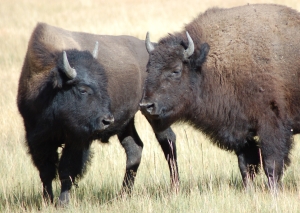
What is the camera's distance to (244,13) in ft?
23.5

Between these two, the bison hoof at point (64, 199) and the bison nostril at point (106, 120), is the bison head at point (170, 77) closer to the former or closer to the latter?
the bison nostril at point (106, 120)

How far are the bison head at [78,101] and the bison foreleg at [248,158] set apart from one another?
1859 mm

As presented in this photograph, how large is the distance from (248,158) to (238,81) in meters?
1.05

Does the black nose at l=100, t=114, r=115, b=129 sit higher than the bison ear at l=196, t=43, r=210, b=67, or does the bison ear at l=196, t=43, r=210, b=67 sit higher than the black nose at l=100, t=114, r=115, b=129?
the bison ear at l=196, t=43, r=210, b=67

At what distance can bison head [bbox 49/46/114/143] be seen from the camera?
21.3ft

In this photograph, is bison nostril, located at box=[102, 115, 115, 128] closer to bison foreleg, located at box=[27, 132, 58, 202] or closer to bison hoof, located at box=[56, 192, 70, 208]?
bison foreleg, located at box=[27, 132, 58, 202]

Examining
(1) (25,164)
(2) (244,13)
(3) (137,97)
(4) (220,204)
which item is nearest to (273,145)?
(4) (220,204)

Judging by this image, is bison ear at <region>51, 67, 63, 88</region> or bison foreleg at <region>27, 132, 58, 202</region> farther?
bison foreleg at <region>27, 132, 58, 202</region>

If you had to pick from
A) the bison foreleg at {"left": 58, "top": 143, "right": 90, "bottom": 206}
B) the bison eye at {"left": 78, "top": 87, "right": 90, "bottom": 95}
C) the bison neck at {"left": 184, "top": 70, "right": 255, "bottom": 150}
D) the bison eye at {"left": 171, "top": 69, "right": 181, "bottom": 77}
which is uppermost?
the bison eye at {"left": 171, "top": 69, "right": 181, "bottom": 77}

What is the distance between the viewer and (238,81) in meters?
6.86

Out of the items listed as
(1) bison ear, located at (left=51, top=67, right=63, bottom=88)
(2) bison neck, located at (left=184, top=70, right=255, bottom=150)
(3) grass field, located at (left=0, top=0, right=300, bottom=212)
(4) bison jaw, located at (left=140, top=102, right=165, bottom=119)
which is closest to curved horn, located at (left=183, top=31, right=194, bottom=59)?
(2) bison neck, located at (left=184, top=70, right=255, bottom=150)

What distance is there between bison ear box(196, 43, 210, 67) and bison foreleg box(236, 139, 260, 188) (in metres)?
1.22

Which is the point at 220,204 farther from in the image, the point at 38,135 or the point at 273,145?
the point at 38,135

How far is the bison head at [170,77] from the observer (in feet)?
21.2
